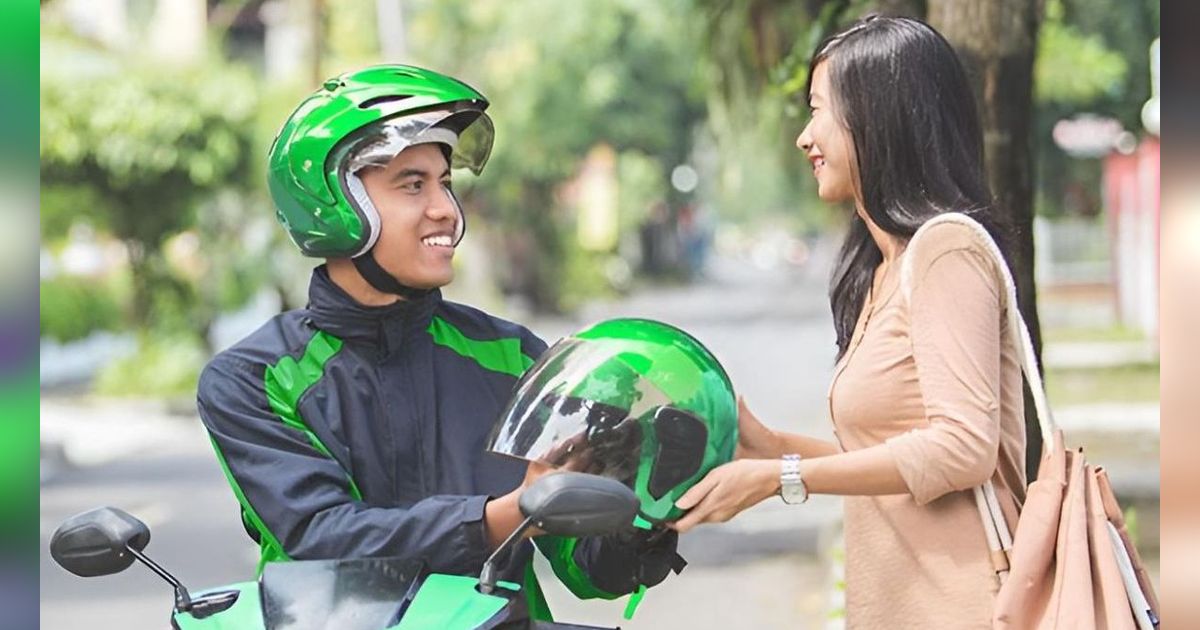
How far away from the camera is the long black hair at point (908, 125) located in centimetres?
292

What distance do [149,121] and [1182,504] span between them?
18924mm

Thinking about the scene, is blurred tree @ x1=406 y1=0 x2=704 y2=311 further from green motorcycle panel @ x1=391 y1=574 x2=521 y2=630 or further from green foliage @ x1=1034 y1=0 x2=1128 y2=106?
green motorcycle panel @ x1=391 y1=574 x2=521 y2=630

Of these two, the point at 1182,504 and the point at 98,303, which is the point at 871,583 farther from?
the point at 98,303

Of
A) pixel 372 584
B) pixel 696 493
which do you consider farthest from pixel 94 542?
pixel 696 493

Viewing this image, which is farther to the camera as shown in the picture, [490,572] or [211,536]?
[211,536]

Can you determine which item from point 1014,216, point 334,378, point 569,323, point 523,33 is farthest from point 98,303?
point 334,378

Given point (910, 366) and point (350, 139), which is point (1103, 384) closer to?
point (910, 366)

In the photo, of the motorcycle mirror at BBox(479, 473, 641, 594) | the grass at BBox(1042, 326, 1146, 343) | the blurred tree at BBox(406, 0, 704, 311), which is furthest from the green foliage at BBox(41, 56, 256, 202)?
the motorcycle mirror at BBox(479, 473, 641, 594)

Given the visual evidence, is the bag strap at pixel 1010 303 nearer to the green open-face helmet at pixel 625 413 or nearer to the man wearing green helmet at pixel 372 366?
the green open-face helmet at pixel 625 413

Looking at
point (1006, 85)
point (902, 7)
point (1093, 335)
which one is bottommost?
point (1093, 335)

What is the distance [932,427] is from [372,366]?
91cm

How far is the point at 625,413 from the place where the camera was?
8.97 ft

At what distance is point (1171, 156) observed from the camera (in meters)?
2.70

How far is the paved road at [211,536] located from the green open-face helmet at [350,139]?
140 inches
